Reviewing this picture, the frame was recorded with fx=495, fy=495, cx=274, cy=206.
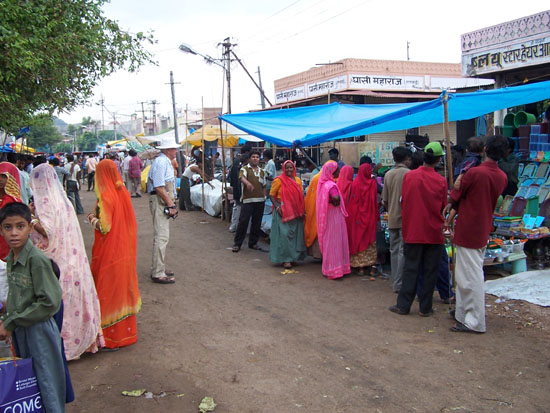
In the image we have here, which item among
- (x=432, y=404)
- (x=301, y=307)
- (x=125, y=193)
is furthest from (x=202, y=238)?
(x=432, y=404)

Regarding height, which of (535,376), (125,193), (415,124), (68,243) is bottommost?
(535,376)

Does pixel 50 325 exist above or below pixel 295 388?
above

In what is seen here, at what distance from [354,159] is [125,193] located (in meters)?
6.52

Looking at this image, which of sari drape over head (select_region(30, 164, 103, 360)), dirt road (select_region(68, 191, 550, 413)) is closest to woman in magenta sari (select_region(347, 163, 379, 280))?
dirt road (select_region(68, 191, 550, 413))

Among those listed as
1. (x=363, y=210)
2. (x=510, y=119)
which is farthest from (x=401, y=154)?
(x=510, y=119)

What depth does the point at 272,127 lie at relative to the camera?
8844 millimetres

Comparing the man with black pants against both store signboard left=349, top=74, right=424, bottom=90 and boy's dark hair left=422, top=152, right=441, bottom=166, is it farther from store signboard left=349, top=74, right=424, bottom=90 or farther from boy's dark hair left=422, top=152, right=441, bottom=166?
store signboard left=349, top=74, right=424, bottom=90

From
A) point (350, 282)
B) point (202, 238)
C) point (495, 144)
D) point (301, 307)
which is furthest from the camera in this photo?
point (202, 238)

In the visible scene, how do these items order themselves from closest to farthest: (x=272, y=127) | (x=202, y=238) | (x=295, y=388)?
(x=295, y=388), (x=272, y=127), (x=202, y=238)

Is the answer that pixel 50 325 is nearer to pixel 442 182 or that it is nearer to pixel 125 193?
pixel 125 193

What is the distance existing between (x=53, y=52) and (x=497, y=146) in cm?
495

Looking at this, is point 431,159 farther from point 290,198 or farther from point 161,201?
point 161,201

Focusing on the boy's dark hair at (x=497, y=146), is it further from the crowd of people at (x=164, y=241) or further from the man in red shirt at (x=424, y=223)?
the man in red shirt at (x=424, y=223)

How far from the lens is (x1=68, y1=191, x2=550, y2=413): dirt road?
130 inches
